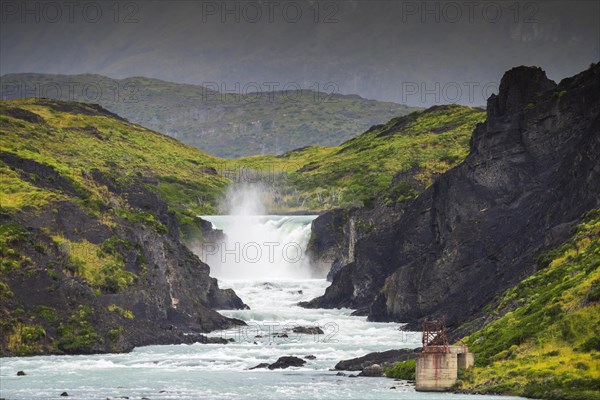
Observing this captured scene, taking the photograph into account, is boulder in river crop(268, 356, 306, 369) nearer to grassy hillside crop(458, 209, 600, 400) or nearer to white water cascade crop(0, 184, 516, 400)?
white water cascade crop(0, 184, 516, 400)

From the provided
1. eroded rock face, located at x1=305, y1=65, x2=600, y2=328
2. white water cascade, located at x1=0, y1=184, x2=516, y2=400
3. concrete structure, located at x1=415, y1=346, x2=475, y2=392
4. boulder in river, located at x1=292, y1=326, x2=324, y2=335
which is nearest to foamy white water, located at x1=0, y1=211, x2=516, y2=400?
white water cascade, located at x1=0, y1=184, x2=516, y2=400

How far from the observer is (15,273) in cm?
16825

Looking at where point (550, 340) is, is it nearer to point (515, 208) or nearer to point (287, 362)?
point (287, 362)

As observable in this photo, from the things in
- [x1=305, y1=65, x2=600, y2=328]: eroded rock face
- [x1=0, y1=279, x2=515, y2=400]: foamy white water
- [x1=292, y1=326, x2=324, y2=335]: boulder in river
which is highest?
[x1=305, y1=65, x2=600, y2=328]: eroded rock face

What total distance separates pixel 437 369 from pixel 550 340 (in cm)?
1090

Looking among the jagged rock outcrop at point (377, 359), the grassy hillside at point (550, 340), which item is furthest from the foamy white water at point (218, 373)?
the grassy hillside at point (550, 340)

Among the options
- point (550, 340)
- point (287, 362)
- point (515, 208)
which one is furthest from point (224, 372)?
point (515, 208)

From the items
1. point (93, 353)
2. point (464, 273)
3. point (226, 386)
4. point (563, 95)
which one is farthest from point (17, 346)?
point (563, 95)

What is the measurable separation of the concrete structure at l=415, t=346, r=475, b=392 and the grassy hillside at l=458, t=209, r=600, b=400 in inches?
56.4

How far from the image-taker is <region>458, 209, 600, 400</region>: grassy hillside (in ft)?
373

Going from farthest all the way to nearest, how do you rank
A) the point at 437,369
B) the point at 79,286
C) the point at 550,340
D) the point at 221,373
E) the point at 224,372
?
the point at 79,286
the point at 224,372
the point at 221,373
the point at 550,340
the point at 437,369

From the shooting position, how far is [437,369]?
120688mm

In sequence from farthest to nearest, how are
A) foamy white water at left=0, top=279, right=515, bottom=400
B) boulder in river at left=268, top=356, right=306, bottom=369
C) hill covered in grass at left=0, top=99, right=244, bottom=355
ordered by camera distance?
hill covered in grass at left=0, top=99, right=244, bottom=355 → boulder in river at left=268, top=356, right=306, bottom=369 → foamy white water at left=0, top=279, right=515, bottom=400

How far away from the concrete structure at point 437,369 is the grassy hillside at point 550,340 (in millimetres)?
1433
